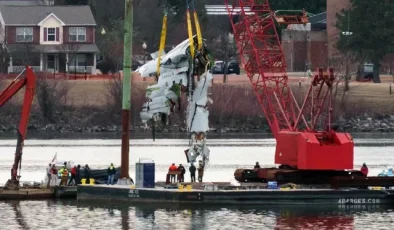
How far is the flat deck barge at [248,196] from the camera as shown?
63.3 m

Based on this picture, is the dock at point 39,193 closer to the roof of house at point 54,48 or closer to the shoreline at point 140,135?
the shoreline at point 140,135

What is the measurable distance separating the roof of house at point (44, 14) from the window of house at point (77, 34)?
2.62ft

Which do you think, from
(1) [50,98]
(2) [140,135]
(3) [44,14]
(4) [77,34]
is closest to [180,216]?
(2) [140,135]

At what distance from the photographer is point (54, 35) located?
15150 cm

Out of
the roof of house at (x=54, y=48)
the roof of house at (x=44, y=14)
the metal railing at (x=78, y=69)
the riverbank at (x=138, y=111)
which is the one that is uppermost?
the roof of house at (x=44, y=14)

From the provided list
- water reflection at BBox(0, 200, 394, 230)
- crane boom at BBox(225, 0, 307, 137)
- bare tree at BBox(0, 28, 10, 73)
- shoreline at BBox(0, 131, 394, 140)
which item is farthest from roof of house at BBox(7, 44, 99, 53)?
water reflection at BBox(0, 200, 394, 230)

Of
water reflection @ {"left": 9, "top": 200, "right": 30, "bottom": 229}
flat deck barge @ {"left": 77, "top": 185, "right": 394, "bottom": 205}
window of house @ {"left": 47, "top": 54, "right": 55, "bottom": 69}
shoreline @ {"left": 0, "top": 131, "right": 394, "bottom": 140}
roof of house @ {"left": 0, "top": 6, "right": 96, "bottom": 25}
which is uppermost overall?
roof of house @ {"left": 0, "top": 6, "right": 96, "bottom": 25}

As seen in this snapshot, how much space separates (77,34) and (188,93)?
8609cm

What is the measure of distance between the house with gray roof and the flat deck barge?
275ft

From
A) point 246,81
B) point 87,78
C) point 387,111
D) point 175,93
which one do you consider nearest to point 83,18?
point 87,78

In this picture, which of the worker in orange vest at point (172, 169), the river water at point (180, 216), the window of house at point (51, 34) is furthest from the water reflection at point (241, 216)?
the window of house at point (51, 34)

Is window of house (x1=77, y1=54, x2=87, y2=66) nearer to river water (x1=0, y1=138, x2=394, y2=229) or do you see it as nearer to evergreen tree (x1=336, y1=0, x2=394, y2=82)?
evergreen tree (x1=336, y1=0, x2=394, y2=82)

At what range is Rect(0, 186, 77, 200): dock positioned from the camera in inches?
2603

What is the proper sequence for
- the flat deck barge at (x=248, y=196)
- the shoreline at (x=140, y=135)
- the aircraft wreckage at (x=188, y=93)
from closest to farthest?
1. the flat deck barge at (x=248, y=196)
2. the aircraft wreckage at (x=188, y=93)
3. the shoreline at (x=140, y=135)
